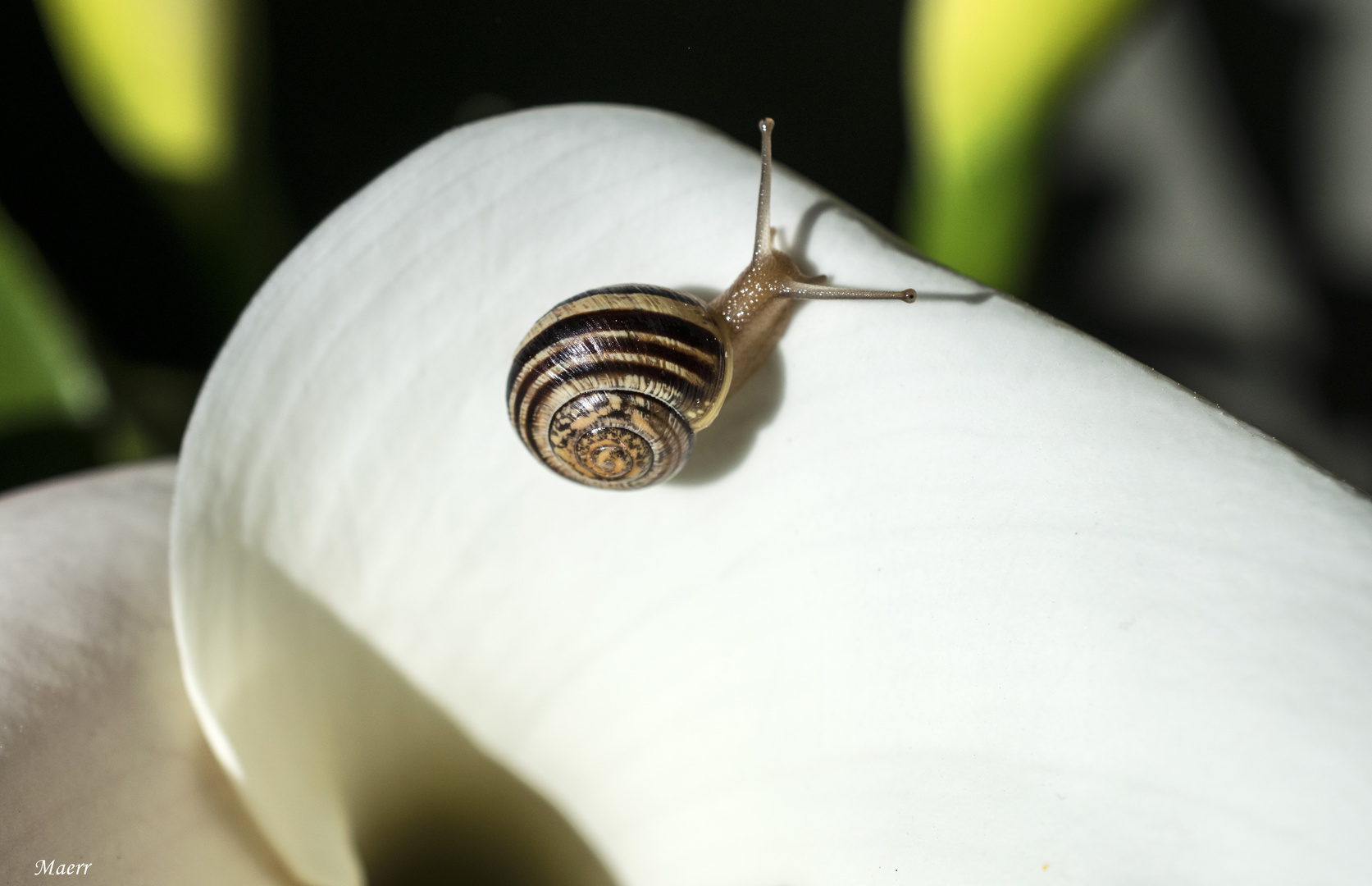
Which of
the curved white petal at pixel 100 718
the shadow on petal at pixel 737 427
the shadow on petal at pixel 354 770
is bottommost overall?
the shadow on petal at pixel 354 770

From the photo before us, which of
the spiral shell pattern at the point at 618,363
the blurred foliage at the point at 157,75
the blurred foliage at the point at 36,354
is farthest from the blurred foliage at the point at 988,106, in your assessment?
the blurred foliage at the point at 36,354

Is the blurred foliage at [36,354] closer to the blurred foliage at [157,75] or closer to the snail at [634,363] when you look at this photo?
the blurred foliage at [157,75]

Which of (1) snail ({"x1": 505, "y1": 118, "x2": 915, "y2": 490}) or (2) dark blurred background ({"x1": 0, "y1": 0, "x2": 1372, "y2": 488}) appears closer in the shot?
(1) snail ({"x1": 505, "y1": 118, "x2": 915, "y2": 490})

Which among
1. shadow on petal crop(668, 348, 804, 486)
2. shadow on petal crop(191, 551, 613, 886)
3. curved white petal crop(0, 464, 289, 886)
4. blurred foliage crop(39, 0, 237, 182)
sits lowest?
shadow on petal crop(191, 551, 613, 886)

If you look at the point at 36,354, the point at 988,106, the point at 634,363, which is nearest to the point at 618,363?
the point at 634,363

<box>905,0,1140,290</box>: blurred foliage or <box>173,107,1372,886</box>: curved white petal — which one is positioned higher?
<box>905,0,1140,290</box>: blurred foliage

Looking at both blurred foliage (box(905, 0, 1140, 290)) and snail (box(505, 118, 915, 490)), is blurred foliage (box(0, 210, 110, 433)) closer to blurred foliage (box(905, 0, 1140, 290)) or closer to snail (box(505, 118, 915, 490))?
snail (box(505, 118, 915, 490))

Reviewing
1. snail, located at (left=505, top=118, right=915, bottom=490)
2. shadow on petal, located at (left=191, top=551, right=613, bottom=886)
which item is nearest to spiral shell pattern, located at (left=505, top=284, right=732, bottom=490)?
snail, located at (left=505, top=118, right=915, bottom=490)
